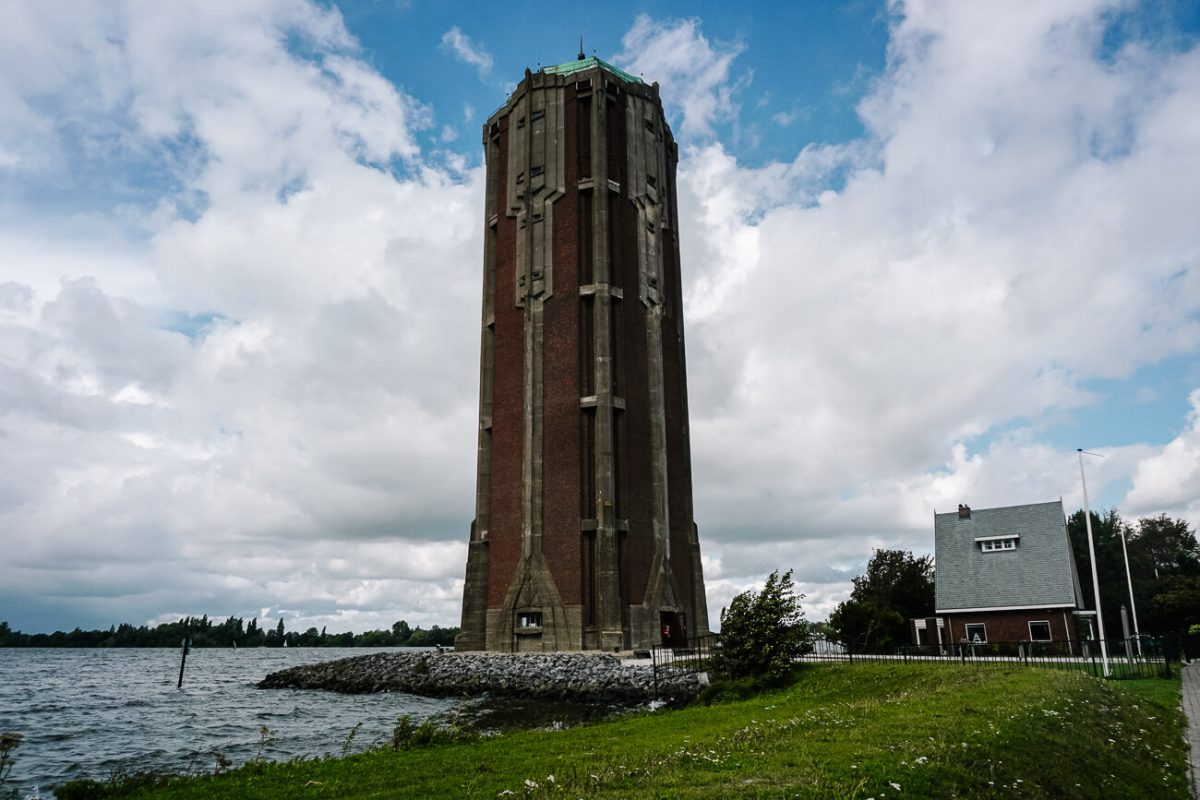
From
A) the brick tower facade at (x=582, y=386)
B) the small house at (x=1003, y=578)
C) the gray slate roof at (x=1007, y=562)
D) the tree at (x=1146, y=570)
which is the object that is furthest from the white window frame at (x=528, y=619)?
the tree at (x=1146, y=570)

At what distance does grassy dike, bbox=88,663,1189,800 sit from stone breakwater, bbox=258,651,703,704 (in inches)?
532

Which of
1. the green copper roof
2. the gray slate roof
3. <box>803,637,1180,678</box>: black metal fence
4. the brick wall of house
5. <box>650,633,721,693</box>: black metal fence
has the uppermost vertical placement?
the green copper roof

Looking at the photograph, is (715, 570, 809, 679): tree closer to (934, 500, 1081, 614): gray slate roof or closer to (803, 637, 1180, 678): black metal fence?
(803, 637, 1180, 678): black metal fence

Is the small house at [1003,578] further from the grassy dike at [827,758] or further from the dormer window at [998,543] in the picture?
the grassy dike at [827,758]

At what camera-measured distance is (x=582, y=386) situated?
4797 cm

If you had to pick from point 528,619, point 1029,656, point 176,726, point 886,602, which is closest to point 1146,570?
point 886,602

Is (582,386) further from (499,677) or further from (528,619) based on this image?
(499,677)

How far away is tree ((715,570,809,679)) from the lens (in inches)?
1043

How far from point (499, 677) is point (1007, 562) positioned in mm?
27321

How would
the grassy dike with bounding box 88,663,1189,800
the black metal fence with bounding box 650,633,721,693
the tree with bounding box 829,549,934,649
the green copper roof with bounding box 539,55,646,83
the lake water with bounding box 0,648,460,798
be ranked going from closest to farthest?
the grassy dike with bounding box 88,663,1189,800, the lake water with bounding box 0,648,460,798, the black metal fence with bounding box 650,633,721,693, the tree with bounding box 829,549,934,649, the green copper roof with bounding box 539,55,646,83

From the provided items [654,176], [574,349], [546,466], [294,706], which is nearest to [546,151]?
[654,176]

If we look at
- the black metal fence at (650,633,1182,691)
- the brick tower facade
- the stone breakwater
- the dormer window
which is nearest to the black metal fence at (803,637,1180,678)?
the black metal fence at (650,633,1182,691)

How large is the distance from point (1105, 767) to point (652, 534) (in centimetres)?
3627

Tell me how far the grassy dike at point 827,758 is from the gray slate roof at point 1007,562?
24659 millimetres
